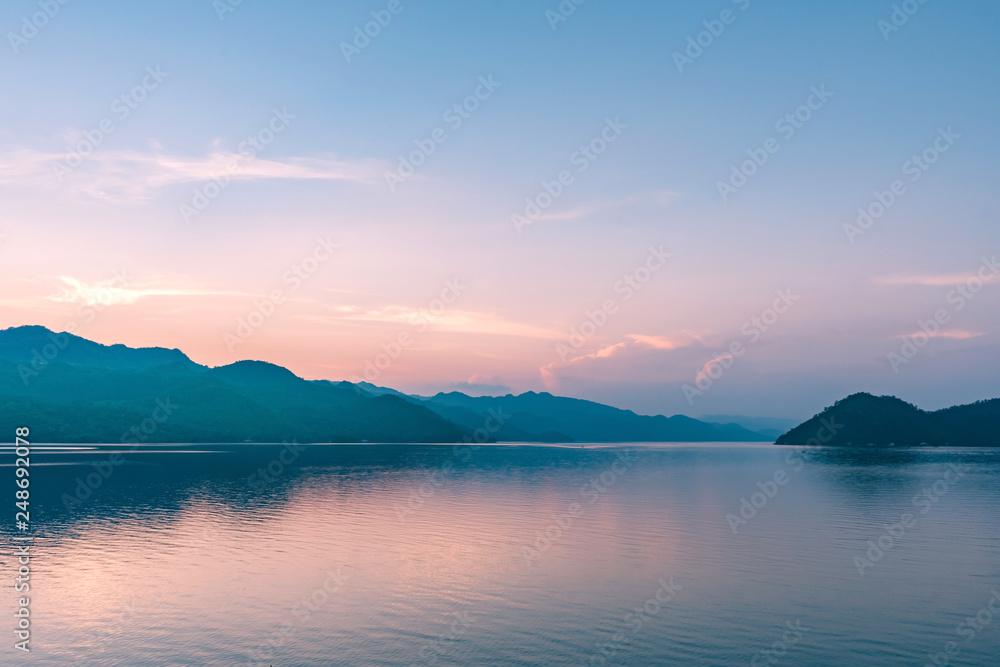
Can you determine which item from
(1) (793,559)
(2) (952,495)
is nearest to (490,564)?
(1) (793,559)

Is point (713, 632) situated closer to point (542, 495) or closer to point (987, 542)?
point (987, 542)

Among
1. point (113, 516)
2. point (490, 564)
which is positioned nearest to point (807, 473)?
point (490, 564)

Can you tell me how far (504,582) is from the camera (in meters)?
47.1

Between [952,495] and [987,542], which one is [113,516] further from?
[952,495]

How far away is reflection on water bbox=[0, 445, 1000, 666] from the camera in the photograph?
33.7m

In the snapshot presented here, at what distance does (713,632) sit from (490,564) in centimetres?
2147

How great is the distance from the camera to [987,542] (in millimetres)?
64250

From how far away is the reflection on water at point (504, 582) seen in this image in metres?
33.7

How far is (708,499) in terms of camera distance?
104 meters

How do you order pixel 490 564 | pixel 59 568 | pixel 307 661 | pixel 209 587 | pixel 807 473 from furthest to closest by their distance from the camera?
pixel 807 473 < pixel 490 564 < pixel 59 568 < pixel 209 587 < pixel 307 661

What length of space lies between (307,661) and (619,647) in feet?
50.5

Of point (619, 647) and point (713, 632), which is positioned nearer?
point (619, 647)

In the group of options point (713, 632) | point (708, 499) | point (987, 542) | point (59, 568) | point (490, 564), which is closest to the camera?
point (713, 632)

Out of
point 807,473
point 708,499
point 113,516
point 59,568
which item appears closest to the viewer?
point 59,568
